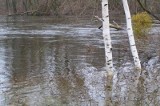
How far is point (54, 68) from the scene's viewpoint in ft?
59.3

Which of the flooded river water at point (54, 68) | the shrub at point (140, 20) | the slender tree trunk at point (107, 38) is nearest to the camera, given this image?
the flooded river water at point (54, 68)

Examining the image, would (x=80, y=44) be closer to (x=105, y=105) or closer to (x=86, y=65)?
(x=86, y=65)

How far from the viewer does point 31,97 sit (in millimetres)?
11656

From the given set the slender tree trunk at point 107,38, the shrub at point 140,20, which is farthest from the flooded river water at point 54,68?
the shrub at point 140,20

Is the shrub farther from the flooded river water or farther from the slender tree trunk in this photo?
the slender tree trunk

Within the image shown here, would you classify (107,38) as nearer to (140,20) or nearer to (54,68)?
(54,68)

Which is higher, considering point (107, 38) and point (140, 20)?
point (107, 38)

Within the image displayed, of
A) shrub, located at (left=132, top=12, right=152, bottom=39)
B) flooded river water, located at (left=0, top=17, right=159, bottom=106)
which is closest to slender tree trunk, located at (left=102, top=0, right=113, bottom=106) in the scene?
flooded river water, located at (left=0, top=17, right=159, bottom=106)

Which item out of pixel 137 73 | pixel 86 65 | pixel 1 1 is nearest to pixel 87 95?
pixel 137 73

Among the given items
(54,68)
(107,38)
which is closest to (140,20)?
(54,68)

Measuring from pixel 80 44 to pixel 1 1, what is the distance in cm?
6839

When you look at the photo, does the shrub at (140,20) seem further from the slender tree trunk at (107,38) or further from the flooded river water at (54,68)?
the slender tree trunk at (107,38)

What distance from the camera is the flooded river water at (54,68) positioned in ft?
37.2

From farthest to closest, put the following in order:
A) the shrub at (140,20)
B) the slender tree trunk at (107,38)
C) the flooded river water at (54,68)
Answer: the shrub at (140,20) < the slender tree trunk at (107,38) < the flooded river water at (54,68)
